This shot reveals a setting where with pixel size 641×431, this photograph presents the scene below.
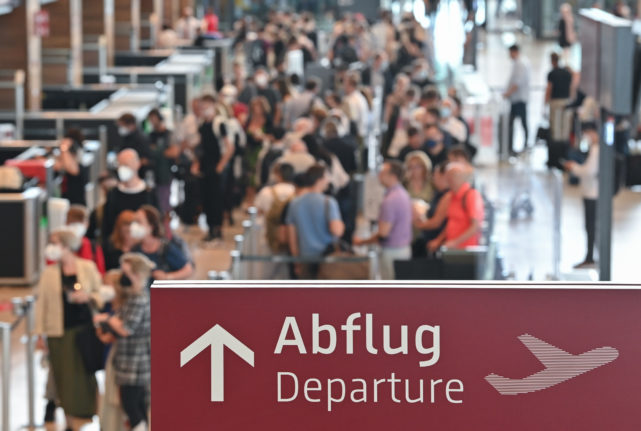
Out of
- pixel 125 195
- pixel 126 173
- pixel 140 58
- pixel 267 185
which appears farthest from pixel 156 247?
pixel 140 58

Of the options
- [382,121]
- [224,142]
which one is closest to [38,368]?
[224,142]

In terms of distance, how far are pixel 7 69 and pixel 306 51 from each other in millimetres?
5248

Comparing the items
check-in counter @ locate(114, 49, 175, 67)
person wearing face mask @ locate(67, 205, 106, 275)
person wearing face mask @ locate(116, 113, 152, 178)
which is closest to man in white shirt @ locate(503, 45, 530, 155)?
person wearing face mask @ locate(116, 113, 152, 178)

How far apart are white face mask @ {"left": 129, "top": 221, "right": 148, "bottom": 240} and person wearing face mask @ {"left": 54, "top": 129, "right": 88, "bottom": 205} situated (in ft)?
15.9

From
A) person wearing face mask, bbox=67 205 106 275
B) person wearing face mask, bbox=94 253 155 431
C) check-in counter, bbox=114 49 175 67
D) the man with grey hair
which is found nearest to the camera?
person wearing face mask, bbox=94 253 155 431

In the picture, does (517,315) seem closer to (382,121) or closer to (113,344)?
(113,344)

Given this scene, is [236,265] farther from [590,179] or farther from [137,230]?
[590,179]

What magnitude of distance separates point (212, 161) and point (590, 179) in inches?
157

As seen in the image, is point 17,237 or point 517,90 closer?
point 17,237

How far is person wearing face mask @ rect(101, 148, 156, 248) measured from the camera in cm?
1034

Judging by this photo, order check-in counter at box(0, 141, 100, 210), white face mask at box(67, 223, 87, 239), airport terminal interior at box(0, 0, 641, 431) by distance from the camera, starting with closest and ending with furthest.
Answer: airport terminal interior at box(0, 0, 641, 431) → white face mask at box(67, 223, 87, 239) → check-in counter at box(0, 141, 100, 210)

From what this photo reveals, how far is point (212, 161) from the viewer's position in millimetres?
14422

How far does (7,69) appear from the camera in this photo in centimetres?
2214

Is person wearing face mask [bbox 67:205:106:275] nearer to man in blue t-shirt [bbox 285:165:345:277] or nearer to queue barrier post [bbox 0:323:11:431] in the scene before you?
queue barrier post [bbox 0:323:11:431]
